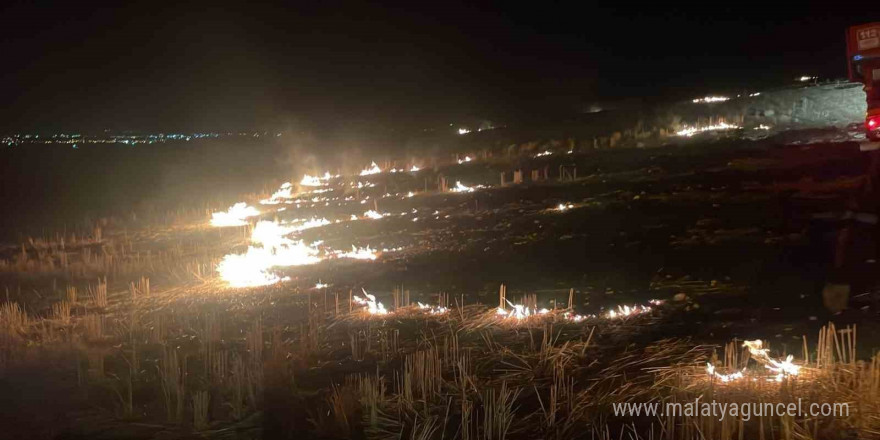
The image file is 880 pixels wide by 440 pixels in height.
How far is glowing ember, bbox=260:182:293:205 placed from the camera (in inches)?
1154

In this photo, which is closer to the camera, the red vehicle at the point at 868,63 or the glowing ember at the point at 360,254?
the glowing ember at the point at 360,254

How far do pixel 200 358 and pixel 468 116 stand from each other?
48219 mm

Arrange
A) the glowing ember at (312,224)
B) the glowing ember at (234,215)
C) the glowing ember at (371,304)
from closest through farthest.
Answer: the glowing ember at (371,304) → the glowing ember at (312,224) → the glowing ember at (234,215)

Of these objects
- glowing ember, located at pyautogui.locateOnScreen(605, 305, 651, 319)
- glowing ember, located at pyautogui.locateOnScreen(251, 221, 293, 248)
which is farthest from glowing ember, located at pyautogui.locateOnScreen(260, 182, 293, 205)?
glowing ember, located at pyautogui.locateOnScreen(605, 305, 651, 319)

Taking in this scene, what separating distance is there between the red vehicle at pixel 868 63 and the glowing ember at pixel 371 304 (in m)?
12.2

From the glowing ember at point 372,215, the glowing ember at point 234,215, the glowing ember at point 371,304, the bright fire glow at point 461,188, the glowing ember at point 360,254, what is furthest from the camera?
the glowing ember at point 234,215

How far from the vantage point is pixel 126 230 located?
85.4 feet

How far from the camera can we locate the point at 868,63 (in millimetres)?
18281

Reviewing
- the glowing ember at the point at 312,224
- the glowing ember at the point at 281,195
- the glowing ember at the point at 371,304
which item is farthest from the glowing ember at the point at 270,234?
the glowing ember at the point at 371,304

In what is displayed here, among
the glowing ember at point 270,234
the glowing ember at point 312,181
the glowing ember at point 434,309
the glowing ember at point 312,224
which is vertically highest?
the glowing ember at point 312,181

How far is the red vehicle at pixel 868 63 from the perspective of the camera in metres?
17.3

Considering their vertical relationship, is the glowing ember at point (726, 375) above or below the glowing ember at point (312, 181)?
below

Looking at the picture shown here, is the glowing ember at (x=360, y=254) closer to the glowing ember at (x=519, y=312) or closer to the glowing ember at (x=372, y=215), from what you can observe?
the glowing ember at (x=372, y=215)

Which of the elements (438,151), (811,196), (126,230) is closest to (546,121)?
(438,151)
